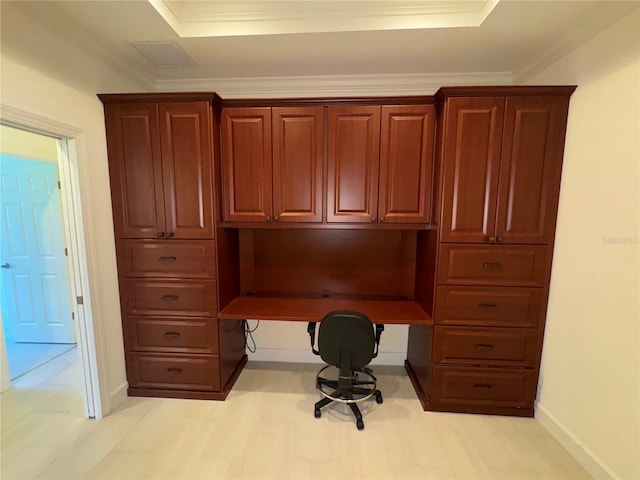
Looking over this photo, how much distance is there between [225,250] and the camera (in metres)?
2.41

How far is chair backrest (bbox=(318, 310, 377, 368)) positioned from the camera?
6.48 feet

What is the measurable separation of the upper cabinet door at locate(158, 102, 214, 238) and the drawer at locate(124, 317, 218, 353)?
699 mm

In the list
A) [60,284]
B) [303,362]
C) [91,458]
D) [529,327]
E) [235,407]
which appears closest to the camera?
[91,458]

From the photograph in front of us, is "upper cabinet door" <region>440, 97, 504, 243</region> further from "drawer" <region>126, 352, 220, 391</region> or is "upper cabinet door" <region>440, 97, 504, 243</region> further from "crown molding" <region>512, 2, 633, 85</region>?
"drawer" <region>126, 352, 220, 391</region>

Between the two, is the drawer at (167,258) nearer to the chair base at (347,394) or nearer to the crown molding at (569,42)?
the chair base at (347,394)

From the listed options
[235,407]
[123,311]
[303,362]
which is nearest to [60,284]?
[123,311]

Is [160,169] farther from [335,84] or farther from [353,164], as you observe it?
[335,84]

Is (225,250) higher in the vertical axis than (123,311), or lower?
higher

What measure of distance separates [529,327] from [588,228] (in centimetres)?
79

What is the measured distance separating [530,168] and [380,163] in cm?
100

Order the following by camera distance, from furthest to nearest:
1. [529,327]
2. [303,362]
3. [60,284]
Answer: [60,284]
[303,362]
[529,327]

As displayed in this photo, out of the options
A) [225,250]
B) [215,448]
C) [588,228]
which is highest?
[588,228]

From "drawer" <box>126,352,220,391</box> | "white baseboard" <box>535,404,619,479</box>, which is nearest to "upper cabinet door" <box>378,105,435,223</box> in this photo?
"white baseboard" <box>535,404,619,479</box>

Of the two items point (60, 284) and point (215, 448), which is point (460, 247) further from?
point (60, 284)
